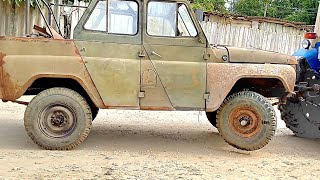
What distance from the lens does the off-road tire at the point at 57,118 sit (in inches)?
249

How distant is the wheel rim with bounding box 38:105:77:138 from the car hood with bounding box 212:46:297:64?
209cm

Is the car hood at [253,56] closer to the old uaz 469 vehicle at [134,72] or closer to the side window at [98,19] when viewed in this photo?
the old uaz 469 vehicle at [134,72]

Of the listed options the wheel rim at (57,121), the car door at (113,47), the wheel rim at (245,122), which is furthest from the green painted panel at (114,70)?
the wheel rim at (245,122)

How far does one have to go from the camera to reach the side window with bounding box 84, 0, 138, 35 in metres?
6.54

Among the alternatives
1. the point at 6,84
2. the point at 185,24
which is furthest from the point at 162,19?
the point at 6,84

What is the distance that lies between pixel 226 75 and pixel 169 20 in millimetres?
1054

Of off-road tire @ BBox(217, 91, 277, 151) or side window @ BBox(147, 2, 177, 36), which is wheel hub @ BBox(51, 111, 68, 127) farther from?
off-road tire @ BBox(217, 91, 277, 151)

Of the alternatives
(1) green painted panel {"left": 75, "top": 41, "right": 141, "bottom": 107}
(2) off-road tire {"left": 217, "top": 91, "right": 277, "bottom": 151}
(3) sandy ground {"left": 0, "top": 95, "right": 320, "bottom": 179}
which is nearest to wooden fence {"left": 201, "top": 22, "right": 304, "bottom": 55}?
(3) sandy ground {"left": 0, "top": 95, "right": 320, "bottom": 179}

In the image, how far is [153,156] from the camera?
6309 millimetres

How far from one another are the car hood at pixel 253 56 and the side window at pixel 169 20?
1.59 ft

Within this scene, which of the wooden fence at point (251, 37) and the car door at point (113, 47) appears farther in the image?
the wooden fence at point (251, 37)

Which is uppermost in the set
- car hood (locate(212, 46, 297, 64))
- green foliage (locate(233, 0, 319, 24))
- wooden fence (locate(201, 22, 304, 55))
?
green foliage (locate(233, 0, 319, 24))

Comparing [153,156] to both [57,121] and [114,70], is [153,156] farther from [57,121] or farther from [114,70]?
[57,121]

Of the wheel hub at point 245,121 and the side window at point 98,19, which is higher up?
the side window at point 98,19
